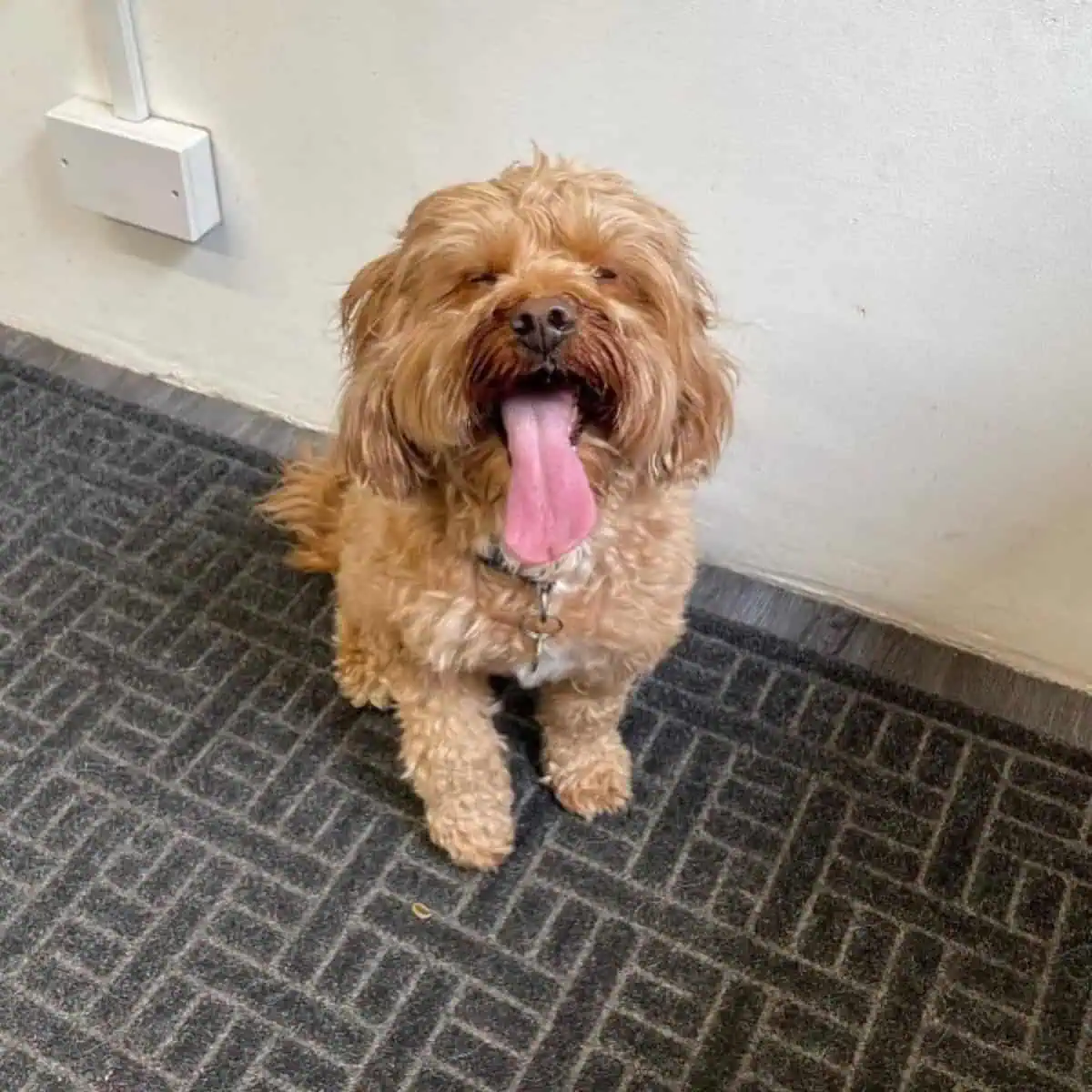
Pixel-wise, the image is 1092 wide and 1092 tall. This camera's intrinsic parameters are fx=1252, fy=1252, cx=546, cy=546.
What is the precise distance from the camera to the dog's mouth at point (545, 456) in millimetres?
1075

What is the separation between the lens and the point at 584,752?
145 centimetres

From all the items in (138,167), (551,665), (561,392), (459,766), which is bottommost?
(459,766)

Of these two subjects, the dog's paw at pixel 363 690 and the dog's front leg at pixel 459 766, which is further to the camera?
the dog's paw at pixel 363 690

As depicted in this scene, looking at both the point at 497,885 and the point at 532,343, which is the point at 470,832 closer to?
the point at 497,885

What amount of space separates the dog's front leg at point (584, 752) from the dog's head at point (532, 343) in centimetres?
36

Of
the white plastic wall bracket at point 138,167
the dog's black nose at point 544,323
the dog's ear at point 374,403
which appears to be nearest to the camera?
the dog's black nose at point 544,323

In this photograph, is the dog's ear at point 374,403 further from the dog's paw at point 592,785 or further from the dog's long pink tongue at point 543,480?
the dog's paw at point 592,785

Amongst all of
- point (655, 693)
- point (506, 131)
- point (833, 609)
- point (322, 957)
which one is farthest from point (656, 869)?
point (506, 131)

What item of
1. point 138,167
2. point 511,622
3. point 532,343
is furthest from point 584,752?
point 138,167

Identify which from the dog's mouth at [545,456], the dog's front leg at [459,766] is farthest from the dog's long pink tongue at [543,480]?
Answer: the dog's front leg at [459,766]

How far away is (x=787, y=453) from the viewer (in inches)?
63.4

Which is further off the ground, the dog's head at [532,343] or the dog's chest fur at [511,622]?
the dog's head at [532,343]

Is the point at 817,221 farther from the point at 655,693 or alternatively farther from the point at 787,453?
the point at 655,693

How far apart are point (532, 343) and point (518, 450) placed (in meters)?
0.11
